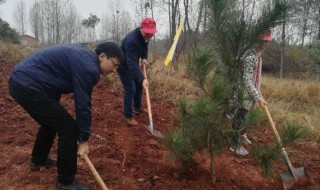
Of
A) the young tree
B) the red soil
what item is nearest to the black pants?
the red soil

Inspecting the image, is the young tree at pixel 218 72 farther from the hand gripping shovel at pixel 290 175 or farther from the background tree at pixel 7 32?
the background tree at pixel 7 32

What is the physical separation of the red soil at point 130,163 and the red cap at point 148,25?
1.42m

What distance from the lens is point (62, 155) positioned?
2.92 m

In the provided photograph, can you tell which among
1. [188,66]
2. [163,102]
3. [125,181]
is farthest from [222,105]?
[163,102]

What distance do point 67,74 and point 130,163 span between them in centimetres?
139

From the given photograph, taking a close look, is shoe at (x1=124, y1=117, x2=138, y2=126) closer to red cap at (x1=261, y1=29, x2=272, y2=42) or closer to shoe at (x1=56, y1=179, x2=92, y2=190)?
shoe at (x1=56, y1=179, x2=92, y2=190)

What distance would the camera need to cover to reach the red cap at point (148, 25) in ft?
15.2

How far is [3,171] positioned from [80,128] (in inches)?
48.8

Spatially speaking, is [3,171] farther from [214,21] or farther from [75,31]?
[75,31]

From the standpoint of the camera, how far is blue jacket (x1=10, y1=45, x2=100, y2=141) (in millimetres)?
2770

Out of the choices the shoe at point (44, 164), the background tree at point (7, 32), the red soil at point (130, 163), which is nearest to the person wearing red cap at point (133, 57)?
the red soil at point (130, 163)

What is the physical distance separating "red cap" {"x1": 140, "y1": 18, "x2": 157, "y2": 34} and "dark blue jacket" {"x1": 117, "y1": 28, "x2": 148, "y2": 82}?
18cm

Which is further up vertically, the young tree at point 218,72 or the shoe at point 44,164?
the young tree at point 218,72

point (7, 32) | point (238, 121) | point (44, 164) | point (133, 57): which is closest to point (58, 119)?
point (44, 164)
